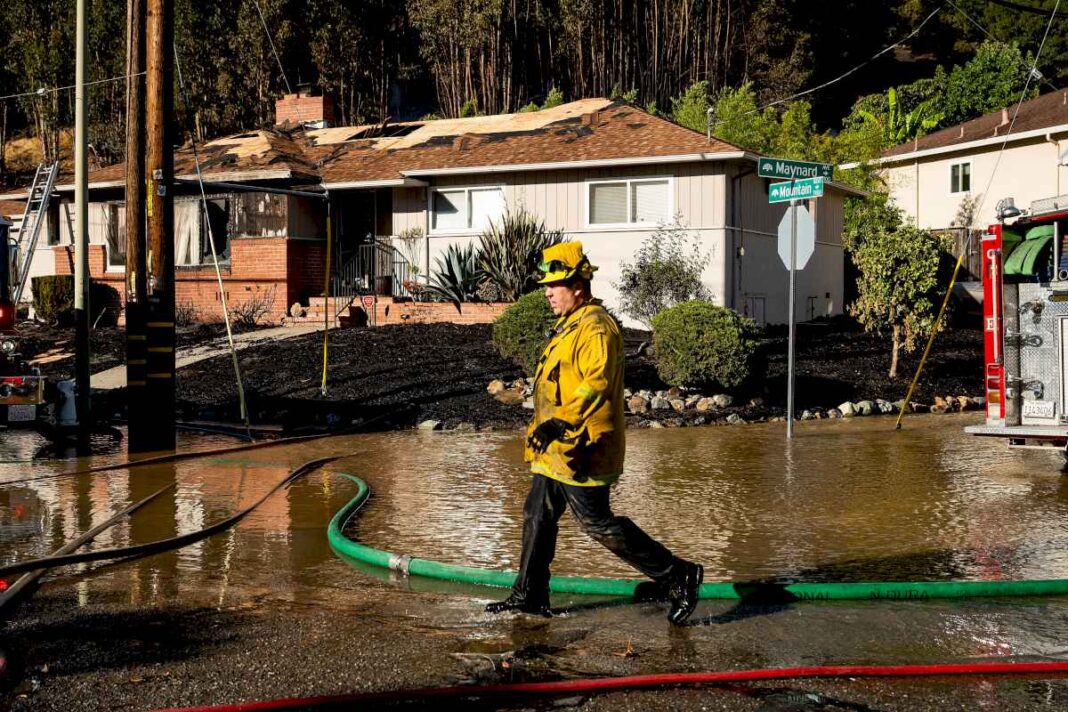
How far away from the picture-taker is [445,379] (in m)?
18.0

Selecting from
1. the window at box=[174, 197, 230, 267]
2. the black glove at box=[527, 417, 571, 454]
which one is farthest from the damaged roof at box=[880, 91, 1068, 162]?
the black glove at box=[527, 417, 571, 454]

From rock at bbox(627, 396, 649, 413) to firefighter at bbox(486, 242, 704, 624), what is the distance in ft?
34.0

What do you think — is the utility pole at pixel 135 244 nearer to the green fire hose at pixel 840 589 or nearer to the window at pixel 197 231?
the green fire hose at pixel 840 589

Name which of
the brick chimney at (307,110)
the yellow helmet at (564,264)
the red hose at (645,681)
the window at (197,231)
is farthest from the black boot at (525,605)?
the brick chimney at (307,110)

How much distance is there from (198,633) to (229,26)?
50843 millimetres

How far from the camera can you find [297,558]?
7398 mm

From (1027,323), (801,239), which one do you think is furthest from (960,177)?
(1027,323)

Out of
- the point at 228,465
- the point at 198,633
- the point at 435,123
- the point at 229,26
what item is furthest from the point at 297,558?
the point at 229,26

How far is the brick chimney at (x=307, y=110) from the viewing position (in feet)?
108

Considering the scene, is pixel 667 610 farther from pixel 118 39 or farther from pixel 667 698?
pixel 118 39

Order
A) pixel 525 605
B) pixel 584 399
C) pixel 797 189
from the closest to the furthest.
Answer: pixel 584 399
pixel 525 605
pixel 797 189

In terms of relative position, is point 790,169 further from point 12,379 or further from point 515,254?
point 515,254

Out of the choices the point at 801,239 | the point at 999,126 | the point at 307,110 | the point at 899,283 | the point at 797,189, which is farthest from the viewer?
the point at 999,126

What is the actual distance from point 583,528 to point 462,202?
20904 mm
